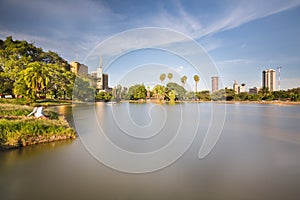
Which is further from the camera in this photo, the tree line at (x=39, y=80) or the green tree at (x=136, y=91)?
the tree line at (x=39, y=80)

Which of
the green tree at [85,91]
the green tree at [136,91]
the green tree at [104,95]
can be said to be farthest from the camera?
the green tree at [104,95]

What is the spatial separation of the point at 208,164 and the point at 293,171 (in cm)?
275

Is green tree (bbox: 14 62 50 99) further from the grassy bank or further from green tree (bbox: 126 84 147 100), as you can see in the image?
the grassy bank

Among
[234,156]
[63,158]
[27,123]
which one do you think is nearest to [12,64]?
[27,123]

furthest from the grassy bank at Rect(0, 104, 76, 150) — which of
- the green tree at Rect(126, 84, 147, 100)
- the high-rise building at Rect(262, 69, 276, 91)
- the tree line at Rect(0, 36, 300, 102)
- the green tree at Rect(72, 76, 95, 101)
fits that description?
the high-rise building at Rect(262, 69, 276, 91)

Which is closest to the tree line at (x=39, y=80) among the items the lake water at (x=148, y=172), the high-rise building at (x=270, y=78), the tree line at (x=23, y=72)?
the tree line at (x=23, y=72)

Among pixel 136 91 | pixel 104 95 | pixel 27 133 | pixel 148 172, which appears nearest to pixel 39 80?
pixel 136 91

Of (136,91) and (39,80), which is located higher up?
(39,80)

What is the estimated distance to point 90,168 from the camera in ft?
20.6

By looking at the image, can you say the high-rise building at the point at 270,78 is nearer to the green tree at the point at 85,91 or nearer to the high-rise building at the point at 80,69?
the high-rise building at the point at 80,69

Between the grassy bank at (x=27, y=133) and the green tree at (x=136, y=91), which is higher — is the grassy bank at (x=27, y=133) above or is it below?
below

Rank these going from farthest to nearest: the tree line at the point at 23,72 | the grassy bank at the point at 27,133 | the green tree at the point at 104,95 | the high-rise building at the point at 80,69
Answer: the green tree at the point at 104,95, the tree line at the point at 23,72, the high-rise building at the point at 80,69, the grassy bank at the point at 27,133

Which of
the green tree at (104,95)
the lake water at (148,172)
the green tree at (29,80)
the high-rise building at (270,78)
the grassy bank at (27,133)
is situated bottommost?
the lake water at (148,172)

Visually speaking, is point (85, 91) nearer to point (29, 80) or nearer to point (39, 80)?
point (39, 80)
